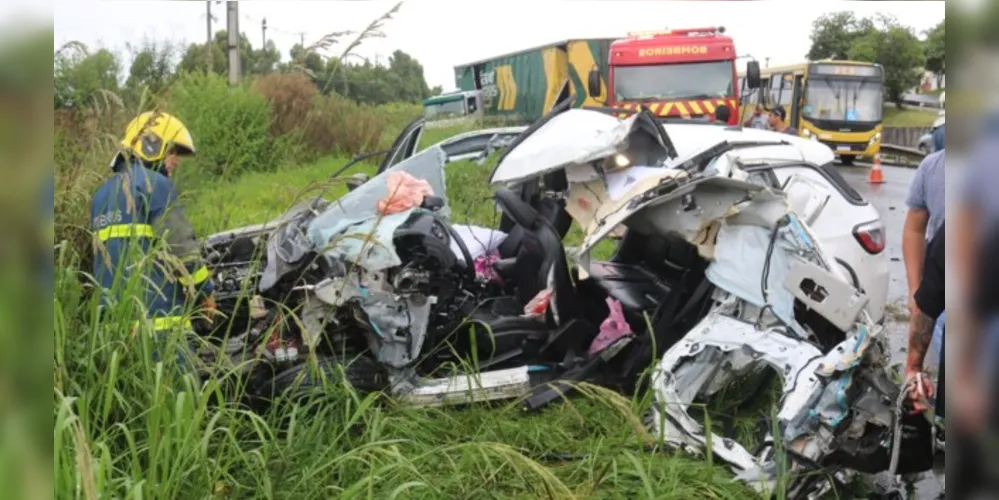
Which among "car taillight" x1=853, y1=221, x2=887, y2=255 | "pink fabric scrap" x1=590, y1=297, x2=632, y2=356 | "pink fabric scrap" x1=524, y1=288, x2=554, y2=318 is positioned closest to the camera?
"pink fabric scrap" x1=524, y1=288, x2=554, y2=318

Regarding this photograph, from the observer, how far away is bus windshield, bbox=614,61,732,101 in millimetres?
13641

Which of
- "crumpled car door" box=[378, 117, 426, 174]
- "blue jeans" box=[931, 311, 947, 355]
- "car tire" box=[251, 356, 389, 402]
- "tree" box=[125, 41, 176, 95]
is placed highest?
"tree" box=[125, 41, 176, 95]

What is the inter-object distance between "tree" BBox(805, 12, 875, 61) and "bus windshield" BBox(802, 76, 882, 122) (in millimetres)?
898

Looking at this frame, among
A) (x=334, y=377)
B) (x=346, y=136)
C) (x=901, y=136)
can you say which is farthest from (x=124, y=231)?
(x=901, y=136)

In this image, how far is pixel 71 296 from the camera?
2281 mm

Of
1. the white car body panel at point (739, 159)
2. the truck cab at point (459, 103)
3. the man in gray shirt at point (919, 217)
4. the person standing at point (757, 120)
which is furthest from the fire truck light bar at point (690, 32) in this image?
the man in gray shirt at point (919, 217)

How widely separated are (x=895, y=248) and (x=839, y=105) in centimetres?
1344

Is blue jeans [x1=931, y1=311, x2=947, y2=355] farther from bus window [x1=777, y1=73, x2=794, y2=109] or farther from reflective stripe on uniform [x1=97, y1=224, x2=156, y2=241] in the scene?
bus window [x1=777, y1=73, x2=794, y2=109]

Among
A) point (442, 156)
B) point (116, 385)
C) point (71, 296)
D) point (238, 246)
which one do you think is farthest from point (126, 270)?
point (442, 156)

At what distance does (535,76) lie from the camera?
835 inches

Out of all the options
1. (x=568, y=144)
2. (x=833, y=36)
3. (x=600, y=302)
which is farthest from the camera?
(x=833, y=36)

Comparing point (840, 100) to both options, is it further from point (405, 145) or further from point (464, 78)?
point (405, 145)

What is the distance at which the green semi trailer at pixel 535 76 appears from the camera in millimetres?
18484

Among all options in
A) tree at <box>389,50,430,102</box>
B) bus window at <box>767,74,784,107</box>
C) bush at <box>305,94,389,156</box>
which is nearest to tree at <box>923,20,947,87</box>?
tree at <box>389,50,430,102</box>
